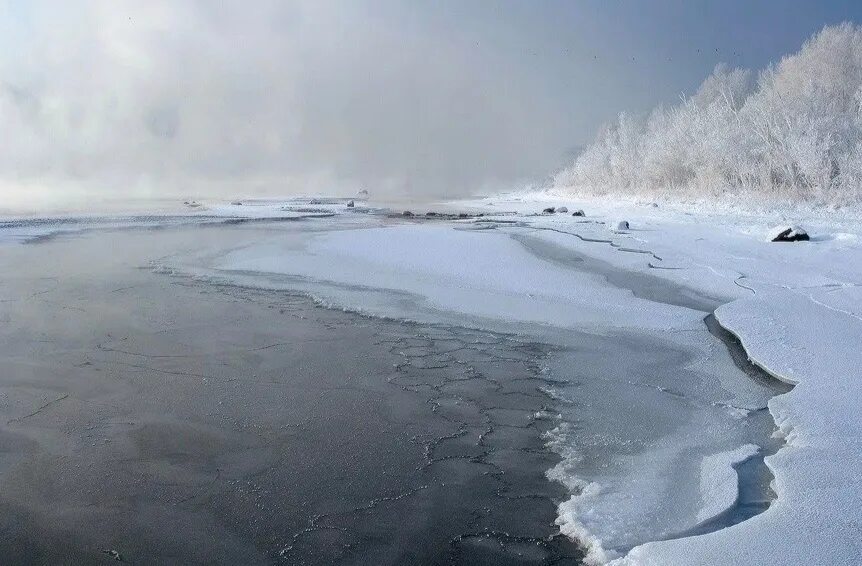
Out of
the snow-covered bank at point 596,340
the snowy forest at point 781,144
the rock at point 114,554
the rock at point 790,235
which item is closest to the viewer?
the rock at point 114,554

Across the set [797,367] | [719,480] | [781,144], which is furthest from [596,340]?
[781,144]

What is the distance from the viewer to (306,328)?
8.50m

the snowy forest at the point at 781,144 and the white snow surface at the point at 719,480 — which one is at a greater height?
the snowy forest at the point at 781,144

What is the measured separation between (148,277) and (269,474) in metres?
9.65

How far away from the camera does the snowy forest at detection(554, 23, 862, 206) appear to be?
101 ft

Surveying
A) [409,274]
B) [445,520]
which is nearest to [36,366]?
[445,520]

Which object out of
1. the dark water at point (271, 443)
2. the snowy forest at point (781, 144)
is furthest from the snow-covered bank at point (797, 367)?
the snowy forest at point (781, 144)

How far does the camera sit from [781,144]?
34719 millimetres

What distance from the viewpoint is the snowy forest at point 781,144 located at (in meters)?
30.8

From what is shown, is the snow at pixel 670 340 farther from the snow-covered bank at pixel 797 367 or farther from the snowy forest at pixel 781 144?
the snowy forest at pixel 781 144

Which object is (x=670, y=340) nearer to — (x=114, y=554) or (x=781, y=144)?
(x=114, y=554)

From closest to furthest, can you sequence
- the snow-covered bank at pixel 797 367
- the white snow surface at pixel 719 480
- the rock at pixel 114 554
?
the snow-covered bank at pixel 797 367 < the rock at pixel 114 554 < the white snow surface at pixel 719 480

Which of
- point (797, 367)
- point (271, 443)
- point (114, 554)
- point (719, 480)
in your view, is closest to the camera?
point (114, 554)

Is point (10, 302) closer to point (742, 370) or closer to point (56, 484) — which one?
point (56, 484)
